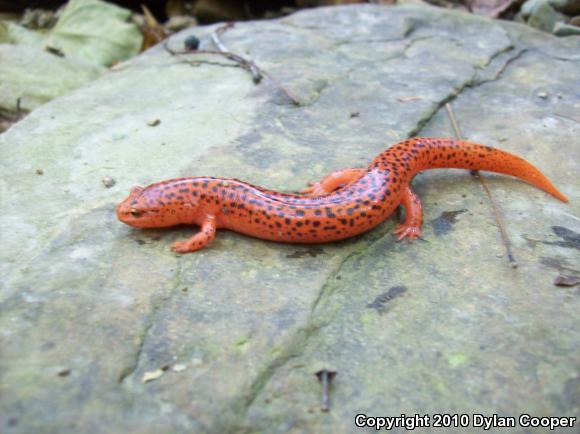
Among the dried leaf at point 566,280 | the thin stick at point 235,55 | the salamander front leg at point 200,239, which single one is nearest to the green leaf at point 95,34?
the thin stick at point 235,55

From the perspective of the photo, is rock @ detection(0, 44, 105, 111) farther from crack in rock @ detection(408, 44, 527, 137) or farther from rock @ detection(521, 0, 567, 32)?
rock @ detection(521, 0, 567, 32)

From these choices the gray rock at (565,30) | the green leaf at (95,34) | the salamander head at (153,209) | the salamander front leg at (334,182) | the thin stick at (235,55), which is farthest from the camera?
the green leaf at (95,34)

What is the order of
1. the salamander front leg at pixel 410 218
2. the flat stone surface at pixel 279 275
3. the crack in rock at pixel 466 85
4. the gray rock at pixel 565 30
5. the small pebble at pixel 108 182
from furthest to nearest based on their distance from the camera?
1. the gray rock at pixel 565 30
2. the crack in rock at pixel 466 85
3. the small pebble at pixel 108 182
4. the salamander front leg at pixel 410 218
5. the flat stone surface at pixel 279 275

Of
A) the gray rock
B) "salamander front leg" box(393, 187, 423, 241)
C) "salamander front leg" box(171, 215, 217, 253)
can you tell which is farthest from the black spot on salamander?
the gray rock

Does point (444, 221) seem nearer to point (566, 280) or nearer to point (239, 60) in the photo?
point (566, 280)

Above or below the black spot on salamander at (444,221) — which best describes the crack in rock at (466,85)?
above

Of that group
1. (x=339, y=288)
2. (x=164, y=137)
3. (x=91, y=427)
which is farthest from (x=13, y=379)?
(x=164, y=137)

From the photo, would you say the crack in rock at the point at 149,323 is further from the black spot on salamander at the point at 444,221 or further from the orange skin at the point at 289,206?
the black spot on salamander at the point at 444,221
